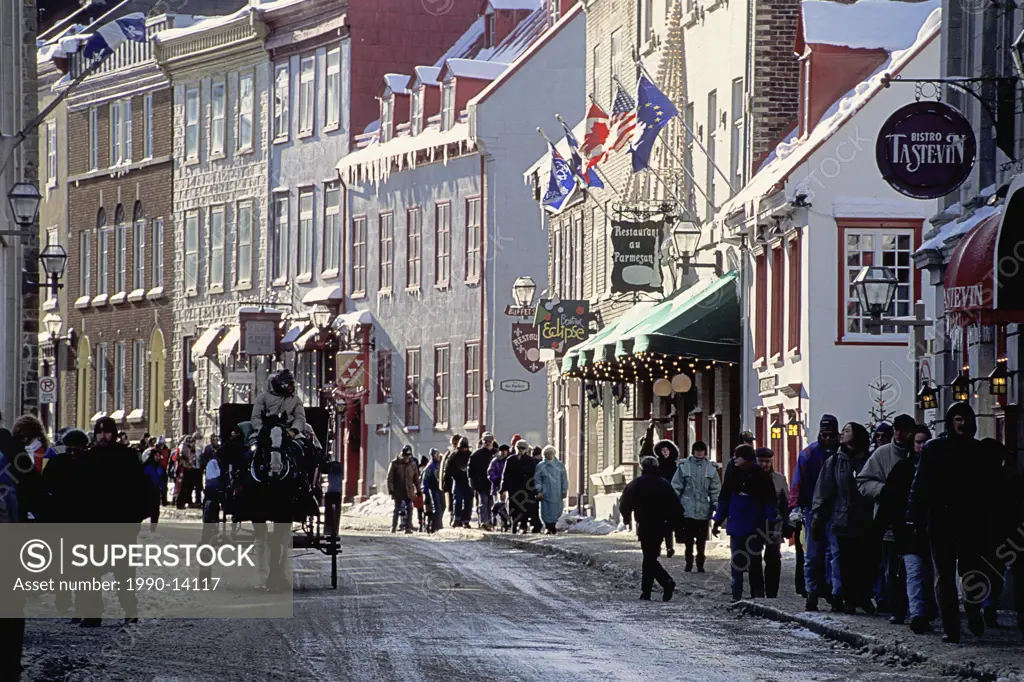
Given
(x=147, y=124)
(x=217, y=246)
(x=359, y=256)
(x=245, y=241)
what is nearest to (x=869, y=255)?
(x=359, y=256)

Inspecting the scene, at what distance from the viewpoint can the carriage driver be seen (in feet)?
70.7

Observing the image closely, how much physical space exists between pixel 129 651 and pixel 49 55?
56251 millimetres

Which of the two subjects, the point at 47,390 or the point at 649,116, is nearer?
the point at 649,116

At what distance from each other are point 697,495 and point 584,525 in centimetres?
1454

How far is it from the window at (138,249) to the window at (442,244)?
15.9 metres

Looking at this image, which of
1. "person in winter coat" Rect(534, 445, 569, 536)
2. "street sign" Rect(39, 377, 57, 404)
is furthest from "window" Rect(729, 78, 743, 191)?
"street sign" Rect(39, 377, 57, 404)

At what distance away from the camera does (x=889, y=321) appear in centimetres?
2731

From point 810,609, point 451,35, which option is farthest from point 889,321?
point 451,35

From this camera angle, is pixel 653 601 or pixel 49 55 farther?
pixel 49 55

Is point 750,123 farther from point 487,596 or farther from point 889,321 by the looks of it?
point 487,596

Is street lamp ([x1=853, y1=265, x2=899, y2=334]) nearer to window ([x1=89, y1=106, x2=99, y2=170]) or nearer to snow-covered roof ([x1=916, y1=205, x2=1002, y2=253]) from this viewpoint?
snow-covered roof ([x1=916, y1=205, x2=1002, y2=253])

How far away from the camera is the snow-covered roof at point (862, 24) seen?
3391 centimetres

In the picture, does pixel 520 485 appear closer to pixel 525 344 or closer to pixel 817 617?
pixel 525 344

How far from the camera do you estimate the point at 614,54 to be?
151 feet
